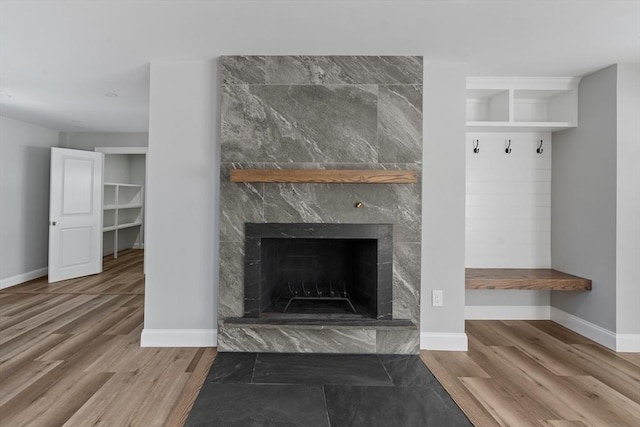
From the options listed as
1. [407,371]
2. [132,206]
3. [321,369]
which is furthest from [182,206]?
[132,206]

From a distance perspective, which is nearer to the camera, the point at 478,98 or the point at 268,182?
the point at 268,182

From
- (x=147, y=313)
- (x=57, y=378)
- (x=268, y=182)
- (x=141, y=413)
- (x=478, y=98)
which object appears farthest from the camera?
(x=478, y=98)

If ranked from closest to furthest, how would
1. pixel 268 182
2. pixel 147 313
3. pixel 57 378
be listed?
pixel 57 378, pixel 268 182, pixel 147 313

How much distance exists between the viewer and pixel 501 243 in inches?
154

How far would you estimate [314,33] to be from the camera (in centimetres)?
265

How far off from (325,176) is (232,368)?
4.88 feet

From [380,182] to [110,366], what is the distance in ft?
7.55

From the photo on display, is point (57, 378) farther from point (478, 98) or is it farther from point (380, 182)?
point (478, 98)

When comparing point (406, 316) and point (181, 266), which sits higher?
point (181, 266)

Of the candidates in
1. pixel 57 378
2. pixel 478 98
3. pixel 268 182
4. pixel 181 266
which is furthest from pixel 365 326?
pixel 478 98

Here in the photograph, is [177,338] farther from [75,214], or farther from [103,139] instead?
[103,139]

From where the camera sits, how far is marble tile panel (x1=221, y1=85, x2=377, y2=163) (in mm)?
3008

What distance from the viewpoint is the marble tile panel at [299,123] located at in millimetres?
3008

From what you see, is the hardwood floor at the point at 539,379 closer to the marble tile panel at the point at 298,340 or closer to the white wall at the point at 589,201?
the white wall at the point at 589,201
